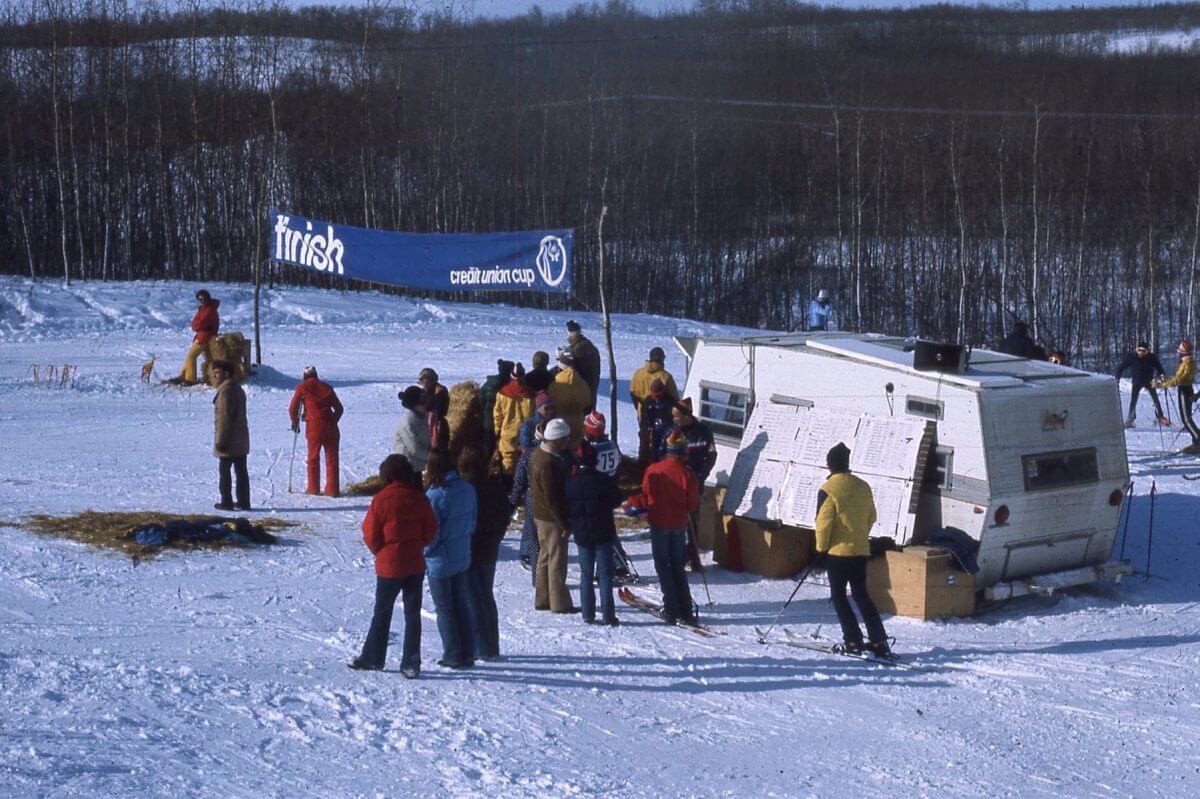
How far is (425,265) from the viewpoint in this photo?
1994cm

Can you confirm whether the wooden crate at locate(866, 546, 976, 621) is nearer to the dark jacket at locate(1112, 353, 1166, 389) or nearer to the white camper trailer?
the white camper trailer

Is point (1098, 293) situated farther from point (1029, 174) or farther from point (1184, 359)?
point (1184, 359)

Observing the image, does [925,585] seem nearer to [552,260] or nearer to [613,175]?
[552,260]

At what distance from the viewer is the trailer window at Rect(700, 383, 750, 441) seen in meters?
12.5

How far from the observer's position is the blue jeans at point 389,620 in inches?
321

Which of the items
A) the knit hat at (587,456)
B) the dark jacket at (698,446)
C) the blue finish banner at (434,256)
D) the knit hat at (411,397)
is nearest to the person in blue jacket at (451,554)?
the knit hat at (587,456)

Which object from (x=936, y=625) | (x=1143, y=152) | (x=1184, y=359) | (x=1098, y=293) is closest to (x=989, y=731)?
(x=936, y=625)

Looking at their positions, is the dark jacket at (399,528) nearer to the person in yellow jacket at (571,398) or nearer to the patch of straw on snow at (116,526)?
the patch of straw on snow at (116,526)

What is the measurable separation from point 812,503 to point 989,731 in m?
3.50

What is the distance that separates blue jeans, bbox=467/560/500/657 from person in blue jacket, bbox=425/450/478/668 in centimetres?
13

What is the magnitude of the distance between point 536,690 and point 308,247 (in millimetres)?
13916

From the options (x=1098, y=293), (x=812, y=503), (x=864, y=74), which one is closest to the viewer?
(x=812, y=503)

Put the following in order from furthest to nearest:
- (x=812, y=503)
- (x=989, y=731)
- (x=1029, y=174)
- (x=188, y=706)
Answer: (x=1029, y=174), (x=812, y=503), (x=989, y=731), (x=188, y=706)

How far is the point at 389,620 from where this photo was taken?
8.29m
